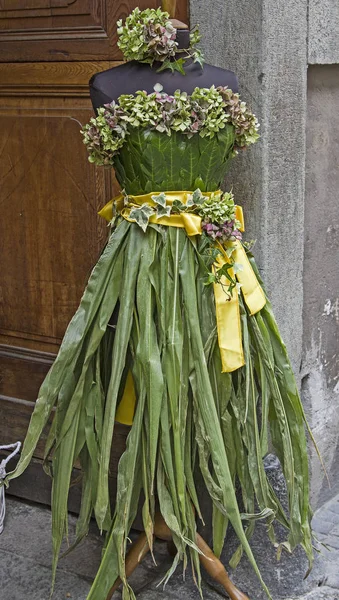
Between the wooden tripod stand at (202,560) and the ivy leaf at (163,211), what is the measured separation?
0.94m

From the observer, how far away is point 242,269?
2.55m

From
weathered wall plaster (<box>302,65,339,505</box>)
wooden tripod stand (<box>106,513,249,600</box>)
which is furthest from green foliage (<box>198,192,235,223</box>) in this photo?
wooden tripod stand (<box>106,513,249,600</box>)

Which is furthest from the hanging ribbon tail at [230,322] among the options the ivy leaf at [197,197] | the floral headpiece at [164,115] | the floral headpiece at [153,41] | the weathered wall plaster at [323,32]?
the weathered wall plaster at [323,32]

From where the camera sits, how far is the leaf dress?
8.22 feet

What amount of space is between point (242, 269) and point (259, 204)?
40 centimetres

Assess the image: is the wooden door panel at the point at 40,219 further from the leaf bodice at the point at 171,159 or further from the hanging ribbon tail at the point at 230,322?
the hanging ribbon tail at the point at 230,322

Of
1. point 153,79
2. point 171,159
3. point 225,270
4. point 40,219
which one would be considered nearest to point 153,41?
point 153,79

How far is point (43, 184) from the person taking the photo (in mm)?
3225

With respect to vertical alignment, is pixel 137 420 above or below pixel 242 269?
below

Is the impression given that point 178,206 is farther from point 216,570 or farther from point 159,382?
point 216,570

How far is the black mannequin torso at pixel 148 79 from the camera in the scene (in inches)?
97.2

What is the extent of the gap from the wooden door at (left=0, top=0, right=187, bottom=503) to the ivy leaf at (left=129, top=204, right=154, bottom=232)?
1.92 ft

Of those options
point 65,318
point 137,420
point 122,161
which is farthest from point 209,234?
point 65,318

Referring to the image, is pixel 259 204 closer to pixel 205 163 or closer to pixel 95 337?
pixel 205 163
